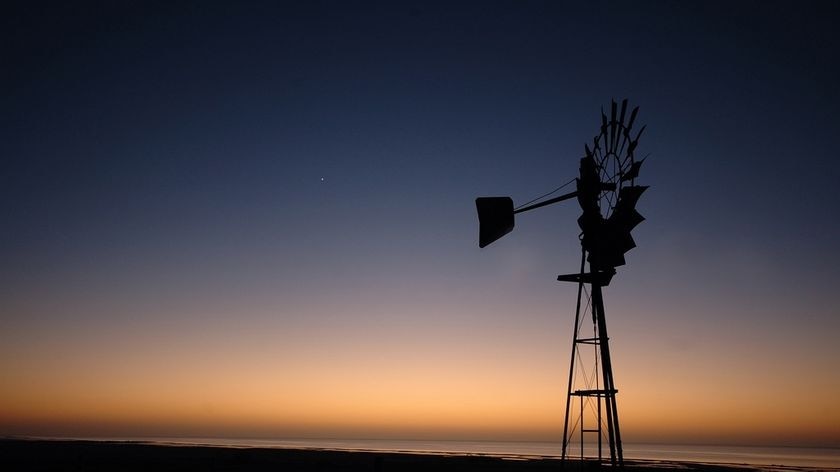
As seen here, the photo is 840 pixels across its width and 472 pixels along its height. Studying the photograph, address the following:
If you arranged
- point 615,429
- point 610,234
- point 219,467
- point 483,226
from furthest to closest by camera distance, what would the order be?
point 219,467, point 483,226, point 610,234, point 615,429

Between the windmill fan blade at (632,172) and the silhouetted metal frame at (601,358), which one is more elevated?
the windmill fan blade at (632,172)

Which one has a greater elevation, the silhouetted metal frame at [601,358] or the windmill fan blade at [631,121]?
the windmill fan blade at [631,121]

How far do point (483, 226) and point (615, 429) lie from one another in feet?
19.9

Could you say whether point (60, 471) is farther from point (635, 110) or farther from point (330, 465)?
point (635, 110)

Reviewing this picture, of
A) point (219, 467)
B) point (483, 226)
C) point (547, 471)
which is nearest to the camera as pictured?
point (483, 226)

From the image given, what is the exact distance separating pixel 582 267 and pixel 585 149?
3.28 metres

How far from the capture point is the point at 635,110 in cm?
1559

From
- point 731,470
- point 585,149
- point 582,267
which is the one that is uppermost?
point 585,149

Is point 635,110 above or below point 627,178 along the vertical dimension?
above

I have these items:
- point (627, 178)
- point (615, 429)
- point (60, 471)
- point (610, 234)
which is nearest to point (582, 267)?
point (610, 234)

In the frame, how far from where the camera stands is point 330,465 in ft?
140

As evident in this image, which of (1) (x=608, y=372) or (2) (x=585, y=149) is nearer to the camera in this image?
(1) (x=608, y=372)

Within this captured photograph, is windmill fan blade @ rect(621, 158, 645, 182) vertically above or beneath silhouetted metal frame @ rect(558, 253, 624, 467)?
above

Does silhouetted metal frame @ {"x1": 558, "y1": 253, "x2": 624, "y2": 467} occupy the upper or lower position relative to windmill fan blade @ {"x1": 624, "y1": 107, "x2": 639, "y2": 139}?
lower
